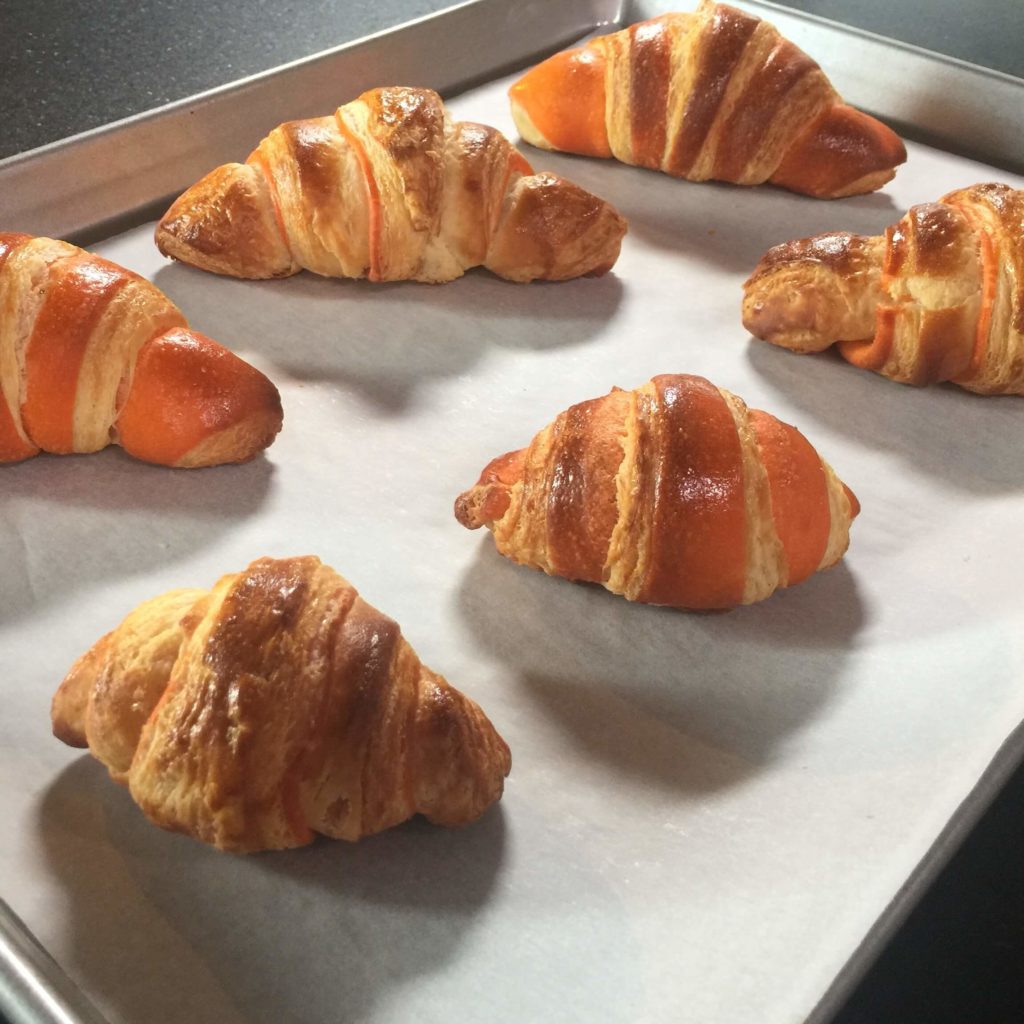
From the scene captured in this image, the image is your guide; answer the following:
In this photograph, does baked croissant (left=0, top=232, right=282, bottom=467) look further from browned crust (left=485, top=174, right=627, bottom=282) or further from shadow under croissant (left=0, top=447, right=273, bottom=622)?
browned crust (left=485, top=174, right=627, bottom=282)

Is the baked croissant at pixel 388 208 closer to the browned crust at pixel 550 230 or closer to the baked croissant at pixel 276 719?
the browned crust at pixel 550 230

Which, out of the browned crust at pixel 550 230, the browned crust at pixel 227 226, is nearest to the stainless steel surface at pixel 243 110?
the browned crust at pixel 227 226

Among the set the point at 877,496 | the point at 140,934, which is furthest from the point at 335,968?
the point at 877,496

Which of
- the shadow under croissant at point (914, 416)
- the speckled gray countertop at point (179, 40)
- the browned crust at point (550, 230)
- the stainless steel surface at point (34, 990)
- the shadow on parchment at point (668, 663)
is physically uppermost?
the speckled gray countertop at point (179, 40)

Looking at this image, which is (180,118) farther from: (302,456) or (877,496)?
(877,496)

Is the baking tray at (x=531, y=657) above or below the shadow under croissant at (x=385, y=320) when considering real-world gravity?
below

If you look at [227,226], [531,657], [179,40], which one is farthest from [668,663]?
[179,40]
